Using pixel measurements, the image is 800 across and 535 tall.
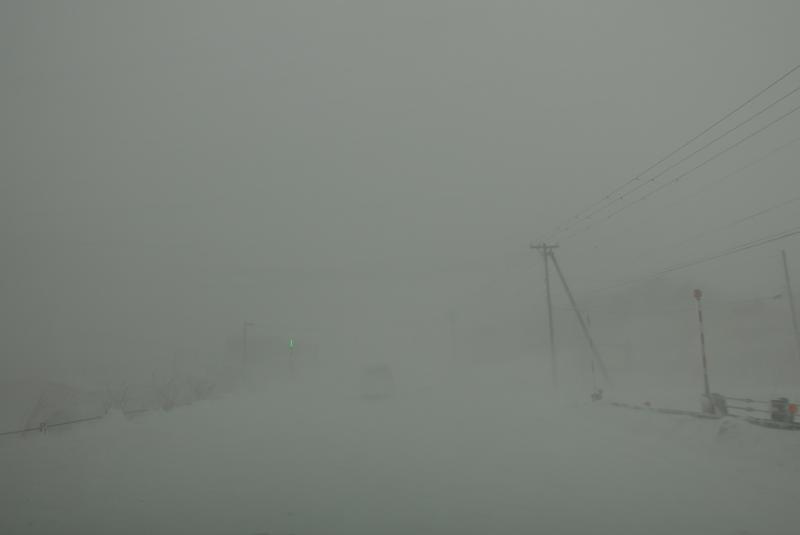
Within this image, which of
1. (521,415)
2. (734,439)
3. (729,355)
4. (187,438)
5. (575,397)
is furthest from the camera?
(729,355)

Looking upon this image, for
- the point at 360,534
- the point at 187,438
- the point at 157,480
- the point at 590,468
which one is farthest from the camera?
the point at 187,438

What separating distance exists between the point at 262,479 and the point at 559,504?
195 inches

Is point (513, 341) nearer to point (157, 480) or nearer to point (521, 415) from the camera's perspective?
point (521, 415)

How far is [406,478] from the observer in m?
9.05

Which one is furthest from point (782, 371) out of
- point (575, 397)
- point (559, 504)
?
point (559, 504)

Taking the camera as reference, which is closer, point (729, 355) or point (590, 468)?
point (590, 468)

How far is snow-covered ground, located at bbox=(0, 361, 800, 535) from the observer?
6668 millimetres

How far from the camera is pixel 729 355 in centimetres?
4728

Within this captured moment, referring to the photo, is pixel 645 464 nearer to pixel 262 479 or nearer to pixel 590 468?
pixel 590 468

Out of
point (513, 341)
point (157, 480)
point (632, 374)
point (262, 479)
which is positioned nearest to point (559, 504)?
point (262, 479)

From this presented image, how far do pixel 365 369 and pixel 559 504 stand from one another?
21.7 meters

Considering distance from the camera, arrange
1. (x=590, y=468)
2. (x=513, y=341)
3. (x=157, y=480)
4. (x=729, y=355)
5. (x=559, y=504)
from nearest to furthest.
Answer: (x=559, y=504) → (x=157, y=480) → (x=590, y=468) → (x=729, y=355) → (x=513, y=341)

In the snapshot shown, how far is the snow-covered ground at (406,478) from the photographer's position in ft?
21.9

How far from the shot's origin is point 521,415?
18656mm
